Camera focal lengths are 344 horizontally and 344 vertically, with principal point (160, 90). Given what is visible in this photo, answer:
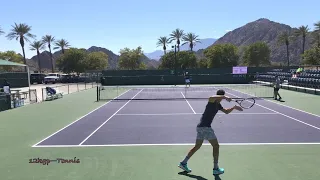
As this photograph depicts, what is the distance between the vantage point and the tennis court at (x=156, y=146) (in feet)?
25.0

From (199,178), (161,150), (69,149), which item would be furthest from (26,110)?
(199,178)

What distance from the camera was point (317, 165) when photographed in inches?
313

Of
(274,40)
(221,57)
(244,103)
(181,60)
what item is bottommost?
(244,103)

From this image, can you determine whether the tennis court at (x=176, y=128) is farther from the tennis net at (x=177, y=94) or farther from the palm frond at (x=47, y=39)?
the palm frond at (x=47, y=39)

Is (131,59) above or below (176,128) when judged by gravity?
above

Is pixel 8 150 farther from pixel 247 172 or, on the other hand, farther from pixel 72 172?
pixel 247 172

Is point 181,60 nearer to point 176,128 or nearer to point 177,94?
point 177,94

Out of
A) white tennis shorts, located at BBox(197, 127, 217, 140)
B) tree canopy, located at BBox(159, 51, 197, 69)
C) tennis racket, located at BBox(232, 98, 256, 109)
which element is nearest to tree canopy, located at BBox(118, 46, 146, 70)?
tree canopy, located at BBox(159, 51, 197, 69)

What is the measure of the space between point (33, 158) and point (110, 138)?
2.90m

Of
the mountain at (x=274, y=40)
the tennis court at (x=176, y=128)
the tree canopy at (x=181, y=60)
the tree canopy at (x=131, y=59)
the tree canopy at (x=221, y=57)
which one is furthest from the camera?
the mountain at (x=274, y=40)

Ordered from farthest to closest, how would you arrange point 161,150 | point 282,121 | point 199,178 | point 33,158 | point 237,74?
point 237,74 → point 282,121 → point 161,150 → point 33,158 → point 199,178

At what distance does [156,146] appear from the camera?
33.3 ft

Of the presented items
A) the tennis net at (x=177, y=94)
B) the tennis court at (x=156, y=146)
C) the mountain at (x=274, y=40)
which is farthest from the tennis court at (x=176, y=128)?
the mountain at (x=274, y=40)

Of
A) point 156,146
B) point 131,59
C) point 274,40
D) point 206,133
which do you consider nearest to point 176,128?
point 156,146
